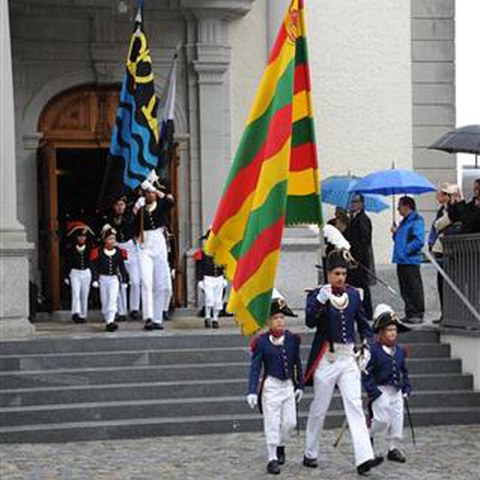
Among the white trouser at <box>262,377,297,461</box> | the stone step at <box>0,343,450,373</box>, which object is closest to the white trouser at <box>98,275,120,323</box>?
the stone step at <box>0,343,450,373</box>

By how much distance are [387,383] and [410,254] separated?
514 centimetres

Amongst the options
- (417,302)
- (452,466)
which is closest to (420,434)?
(452,466)

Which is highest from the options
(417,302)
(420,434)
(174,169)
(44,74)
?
(44,74)

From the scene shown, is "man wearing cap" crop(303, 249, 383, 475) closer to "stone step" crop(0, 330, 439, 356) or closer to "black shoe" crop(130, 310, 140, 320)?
"stone step" crop(0, 330, 439, 356)

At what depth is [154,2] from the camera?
2058 centimetres

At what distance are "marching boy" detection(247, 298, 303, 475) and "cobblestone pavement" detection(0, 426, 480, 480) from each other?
0.30 metres

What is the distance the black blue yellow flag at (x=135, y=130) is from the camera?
16953 millimetres

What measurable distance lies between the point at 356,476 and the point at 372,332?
54.6 inches

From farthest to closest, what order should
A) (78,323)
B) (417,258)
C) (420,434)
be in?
(78,323)
(417,258)
(420,434)

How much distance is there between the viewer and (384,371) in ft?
39.8

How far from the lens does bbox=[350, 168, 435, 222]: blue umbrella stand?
718 inches

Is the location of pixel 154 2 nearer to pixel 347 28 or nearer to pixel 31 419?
pixel 347 28

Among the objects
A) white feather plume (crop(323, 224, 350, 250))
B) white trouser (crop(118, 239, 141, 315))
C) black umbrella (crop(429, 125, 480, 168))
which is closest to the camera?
black umbrella (crop(429, 125, 480, 168))

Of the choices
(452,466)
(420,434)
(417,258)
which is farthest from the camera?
(417,258)
